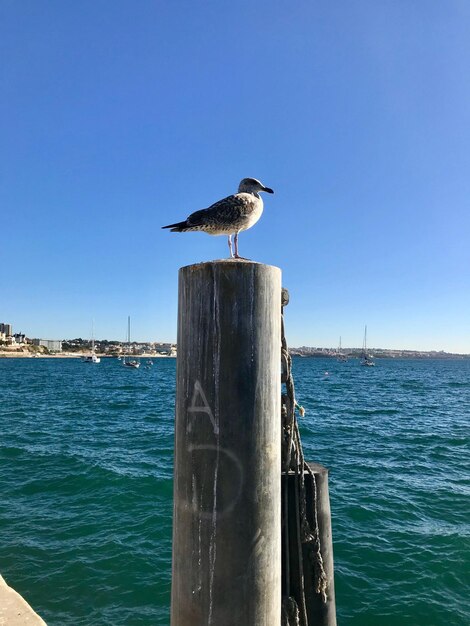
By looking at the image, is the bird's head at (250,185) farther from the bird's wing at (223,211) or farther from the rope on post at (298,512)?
the rope on post at (298,512)

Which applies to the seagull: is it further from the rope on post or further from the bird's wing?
the rope on post

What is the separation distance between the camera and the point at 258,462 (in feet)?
7.97

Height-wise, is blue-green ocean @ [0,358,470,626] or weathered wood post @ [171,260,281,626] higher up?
weathered wood post @ [171,260,281,626]

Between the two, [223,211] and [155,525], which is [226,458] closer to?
[223,211]

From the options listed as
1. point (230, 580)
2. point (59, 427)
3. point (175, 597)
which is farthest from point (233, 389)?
point (59, 427)

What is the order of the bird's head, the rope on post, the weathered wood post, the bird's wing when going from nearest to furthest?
the weathered wood post
the rope on post
the bird's wing
the bird's head

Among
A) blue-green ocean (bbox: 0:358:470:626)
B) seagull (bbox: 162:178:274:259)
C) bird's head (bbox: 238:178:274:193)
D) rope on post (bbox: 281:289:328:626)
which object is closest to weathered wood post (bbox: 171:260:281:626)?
rope on post (bbox: 281:289:328:626)

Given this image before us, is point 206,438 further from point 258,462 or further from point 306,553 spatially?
point 306,553

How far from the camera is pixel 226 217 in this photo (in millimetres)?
3928

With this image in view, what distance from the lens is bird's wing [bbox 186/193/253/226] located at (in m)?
3.93

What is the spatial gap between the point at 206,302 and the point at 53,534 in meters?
9.41

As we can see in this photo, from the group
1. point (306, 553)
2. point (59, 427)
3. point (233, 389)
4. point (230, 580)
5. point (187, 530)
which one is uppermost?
point (233, 389)

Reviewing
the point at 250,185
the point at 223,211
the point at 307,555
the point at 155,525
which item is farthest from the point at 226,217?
the point at 155,525

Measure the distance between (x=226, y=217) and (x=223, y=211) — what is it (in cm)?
6
